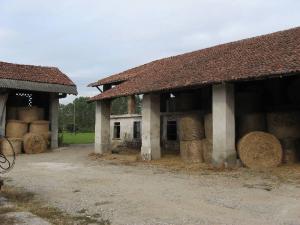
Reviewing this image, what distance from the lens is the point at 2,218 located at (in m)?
7.40

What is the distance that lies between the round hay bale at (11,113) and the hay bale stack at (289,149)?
1667cm

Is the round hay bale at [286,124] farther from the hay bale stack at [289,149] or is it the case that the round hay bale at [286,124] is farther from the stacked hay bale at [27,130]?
the stacked hay bale at [27,130]

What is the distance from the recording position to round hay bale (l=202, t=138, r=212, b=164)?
16.4 meters

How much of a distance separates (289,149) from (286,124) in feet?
2.84

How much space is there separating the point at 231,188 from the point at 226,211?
2.98 metres

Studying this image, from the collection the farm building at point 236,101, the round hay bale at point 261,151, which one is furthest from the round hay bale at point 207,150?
the round hay bale at point 261,151

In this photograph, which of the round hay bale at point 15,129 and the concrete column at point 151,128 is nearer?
the concrete column at point 151,128

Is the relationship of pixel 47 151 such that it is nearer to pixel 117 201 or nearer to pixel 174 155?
pixel 174 155

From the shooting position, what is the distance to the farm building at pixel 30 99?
2523 cm

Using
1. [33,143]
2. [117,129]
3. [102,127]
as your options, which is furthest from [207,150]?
[117,129]

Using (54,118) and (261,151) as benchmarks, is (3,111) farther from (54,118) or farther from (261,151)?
(261,151)

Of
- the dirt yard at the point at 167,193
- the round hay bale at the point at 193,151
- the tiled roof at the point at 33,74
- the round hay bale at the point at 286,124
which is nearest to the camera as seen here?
the dirt yard at the point at 167,193

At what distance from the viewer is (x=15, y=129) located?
25.4m

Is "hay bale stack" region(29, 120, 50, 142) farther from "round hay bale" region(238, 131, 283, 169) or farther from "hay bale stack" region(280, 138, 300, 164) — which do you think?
"hay bale stack" region(280, 138, 300, 164)
